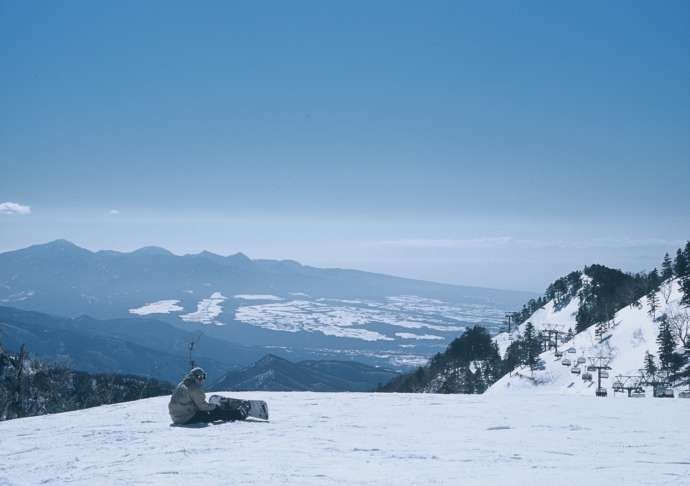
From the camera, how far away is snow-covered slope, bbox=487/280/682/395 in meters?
111

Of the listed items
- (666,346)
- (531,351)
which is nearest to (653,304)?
(666,346)

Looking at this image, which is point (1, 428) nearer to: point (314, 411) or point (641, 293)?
point (314, 411)

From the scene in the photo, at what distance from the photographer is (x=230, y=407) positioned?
50.6ft

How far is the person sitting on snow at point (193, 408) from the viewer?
14.7 metres

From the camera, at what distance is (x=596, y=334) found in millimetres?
132625

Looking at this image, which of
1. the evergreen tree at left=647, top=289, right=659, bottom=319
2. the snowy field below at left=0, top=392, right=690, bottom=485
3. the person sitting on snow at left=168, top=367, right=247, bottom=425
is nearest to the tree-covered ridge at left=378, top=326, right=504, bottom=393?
the evergreen tree at left=647, top=289, right=659, bottom=319

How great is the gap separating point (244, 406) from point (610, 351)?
128481 mm

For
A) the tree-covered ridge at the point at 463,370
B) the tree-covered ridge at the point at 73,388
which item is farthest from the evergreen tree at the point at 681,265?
the tree-covered ridge at the point at 73,388

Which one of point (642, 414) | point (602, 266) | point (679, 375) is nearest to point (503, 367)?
point (679, 375)

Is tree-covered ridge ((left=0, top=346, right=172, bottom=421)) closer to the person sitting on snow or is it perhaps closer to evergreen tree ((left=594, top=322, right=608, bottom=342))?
evergreen tree ((left=594, top=322, right=608, bottom=342))

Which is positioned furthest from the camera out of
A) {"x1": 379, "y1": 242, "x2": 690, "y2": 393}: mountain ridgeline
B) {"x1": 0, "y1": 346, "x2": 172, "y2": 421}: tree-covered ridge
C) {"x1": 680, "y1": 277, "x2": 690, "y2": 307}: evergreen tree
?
{"x1": 0, "y1": 346, "x2": 172, "y2": 421}: tree-covered ridge

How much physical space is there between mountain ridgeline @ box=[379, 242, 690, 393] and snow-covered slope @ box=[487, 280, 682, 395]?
204cm

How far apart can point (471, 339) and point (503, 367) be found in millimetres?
17108

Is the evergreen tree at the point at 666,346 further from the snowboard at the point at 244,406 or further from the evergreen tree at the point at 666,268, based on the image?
the snowboard at the point at 244,406
